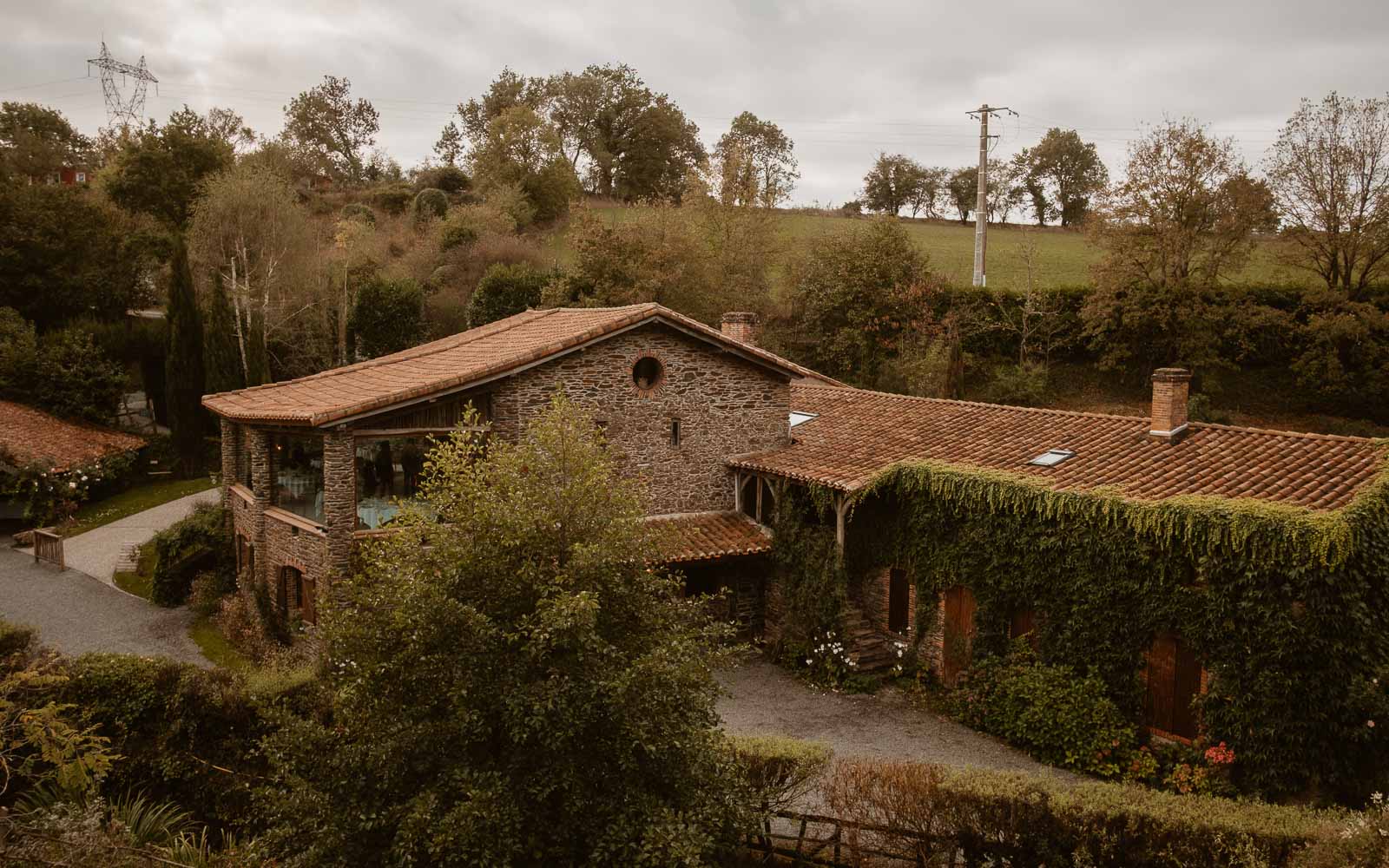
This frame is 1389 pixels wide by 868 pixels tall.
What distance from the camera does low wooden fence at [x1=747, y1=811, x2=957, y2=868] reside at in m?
10.4

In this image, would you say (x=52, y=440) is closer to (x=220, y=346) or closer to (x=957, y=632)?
(x=220, y=346)

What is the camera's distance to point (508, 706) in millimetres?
7215

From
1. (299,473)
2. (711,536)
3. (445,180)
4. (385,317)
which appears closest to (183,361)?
(385,317)

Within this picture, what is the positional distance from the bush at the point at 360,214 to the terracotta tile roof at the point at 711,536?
111 ft

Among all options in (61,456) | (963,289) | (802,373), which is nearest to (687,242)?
(963,289)

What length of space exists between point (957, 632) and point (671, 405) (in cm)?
707

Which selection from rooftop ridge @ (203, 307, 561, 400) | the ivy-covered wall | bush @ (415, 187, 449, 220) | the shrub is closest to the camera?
the shrub

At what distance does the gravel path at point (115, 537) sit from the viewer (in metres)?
22.9

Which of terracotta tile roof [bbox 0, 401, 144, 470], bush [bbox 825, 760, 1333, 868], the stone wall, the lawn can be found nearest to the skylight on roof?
the stone wall

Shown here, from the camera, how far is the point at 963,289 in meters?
31.4

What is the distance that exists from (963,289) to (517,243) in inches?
757

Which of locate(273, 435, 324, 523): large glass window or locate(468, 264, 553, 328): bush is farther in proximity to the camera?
locate(468, 264, 553, 328): bush

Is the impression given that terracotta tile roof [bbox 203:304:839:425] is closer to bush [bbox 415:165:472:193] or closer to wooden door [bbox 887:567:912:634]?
wooden door [bbox 887:567:912:634]

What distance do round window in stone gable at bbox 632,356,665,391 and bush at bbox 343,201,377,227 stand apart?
32.7 meters
